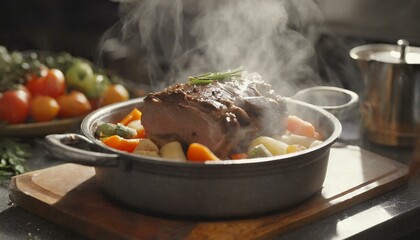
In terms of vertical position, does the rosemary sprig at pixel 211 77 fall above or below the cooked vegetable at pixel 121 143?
above

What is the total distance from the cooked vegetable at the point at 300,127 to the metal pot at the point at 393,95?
1.64 ft

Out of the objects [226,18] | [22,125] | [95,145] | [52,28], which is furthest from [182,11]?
[95,145]

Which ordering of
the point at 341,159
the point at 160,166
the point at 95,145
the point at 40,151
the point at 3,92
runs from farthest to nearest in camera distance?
the point at 3,92 → the point at 40,151 → the point at 341,159 → the point at 95,145 → the point at 160,166

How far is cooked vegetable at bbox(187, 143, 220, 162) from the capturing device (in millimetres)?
1933

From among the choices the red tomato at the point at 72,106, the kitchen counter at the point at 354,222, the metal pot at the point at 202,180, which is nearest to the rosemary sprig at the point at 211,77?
the metal pot at the point at 202,180

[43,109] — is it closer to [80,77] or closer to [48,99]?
[48,99]

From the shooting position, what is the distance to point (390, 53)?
2770 millimetres

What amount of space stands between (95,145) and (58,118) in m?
1.19

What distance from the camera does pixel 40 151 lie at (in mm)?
2801

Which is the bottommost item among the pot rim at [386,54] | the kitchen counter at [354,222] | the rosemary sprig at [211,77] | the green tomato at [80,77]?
the kitchen counter at [354,222]

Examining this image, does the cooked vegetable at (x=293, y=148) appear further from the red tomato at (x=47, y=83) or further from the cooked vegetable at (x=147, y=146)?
the red tomato at (x=47, y=83)

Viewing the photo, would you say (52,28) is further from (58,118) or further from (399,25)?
(399,25)

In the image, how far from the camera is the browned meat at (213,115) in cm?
202

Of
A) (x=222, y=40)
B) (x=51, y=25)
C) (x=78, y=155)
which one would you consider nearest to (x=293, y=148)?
(x=78, y=155)
